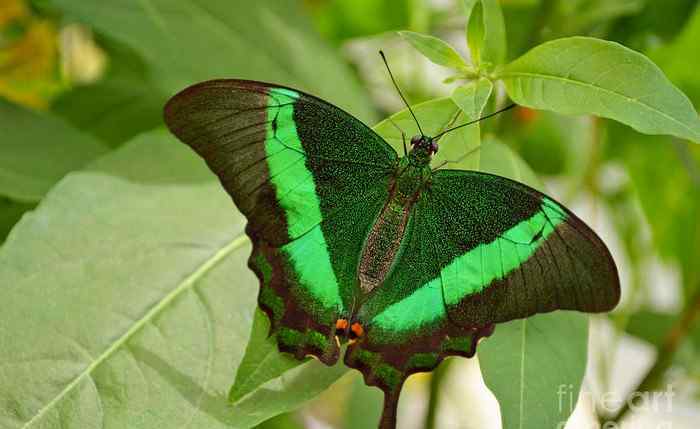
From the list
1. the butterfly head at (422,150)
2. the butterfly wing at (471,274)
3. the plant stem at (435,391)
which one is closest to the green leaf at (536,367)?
the butterfly wing at (471,274)

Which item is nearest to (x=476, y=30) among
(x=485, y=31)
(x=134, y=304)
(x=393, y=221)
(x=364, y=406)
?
(x=485, y=31)

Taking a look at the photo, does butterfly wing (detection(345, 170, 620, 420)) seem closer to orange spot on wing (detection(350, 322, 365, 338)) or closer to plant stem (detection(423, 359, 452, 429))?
orange spot on wing (detection(350, 322, 365, 338))

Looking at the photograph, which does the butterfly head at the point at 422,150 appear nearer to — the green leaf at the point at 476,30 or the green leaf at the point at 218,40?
the green leaf at the point at 476,30

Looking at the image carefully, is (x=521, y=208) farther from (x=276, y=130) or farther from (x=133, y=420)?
(x=133, y=420)

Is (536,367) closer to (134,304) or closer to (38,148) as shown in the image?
(134,304)

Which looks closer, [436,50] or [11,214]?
[436,50]

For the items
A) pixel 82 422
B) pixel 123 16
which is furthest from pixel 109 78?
pixel 82 422
